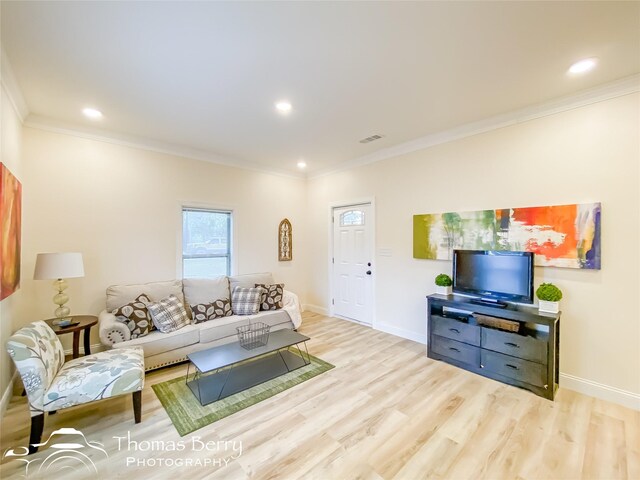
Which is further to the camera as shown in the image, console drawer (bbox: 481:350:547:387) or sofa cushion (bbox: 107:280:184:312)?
sofa cushion (bbox: 107:280:184:312)

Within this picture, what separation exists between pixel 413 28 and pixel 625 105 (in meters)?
2.15

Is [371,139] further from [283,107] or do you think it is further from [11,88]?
[11,88]

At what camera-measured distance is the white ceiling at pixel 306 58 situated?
66.6 inches

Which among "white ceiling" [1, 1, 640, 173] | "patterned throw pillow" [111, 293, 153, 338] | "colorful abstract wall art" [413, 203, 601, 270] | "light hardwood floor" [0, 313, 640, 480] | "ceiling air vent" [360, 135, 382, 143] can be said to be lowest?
"light hardwood floor" [0, 313, 640, 480]

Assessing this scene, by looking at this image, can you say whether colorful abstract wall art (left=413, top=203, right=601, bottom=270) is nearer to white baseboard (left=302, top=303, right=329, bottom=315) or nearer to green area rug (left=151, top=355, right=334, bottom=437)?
green area rug (left=151, top=355, right=334, bottom=437)

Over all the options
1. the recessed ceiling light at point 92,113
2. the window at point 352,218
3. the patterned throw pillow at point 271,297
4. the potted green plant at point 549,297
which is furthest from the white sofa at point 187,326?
the potted green plant at point 549,297

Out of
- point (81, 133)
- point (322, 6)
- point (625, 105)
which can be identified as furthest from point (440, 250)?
point (81, 133)

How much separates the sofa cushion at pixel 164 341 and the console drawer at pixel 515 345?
321 cm

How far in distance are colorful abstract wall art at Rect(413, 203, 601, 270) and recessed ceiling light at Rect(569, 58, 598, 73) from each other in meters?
1.15

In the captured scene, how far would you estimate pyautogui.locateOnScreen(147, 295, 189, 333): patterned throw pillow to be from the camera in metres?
3.16

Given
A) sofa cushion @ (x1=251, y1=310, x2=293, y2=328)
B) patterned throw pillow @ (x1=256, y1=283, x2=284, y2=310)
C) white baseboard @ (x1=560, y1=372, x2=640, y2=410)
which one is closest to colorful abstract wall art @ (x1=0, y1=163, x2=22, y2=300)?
sofa cushion @ (x1=251, y1=310, x2=293, y2=328)

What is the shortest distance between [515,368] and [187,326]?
356 cm

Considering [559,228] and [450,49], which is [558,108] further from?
[450,49]

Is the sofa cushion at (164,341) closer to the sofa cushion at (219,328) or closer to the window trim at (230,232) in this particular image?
the sofa cushion at (219,328)
